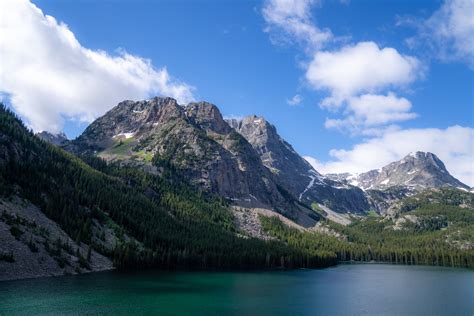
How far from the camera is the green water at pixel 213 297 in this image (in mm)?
70812

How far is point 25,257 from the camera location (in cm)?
9919

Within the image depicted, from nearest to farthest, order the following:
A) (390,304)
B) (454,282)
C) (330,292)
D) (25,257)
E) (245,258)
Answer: (390,304)
(25,257)
(330,292)
(454,282)
(245,258)

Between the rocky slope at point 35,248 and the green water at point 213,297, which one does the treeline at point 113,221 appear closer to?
the rocky slope at point 35,248

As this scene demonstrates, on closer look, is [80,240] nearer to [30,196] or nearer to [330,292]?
[30,196]

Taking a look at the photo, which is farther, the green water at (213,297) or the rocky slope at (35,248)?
the rocky slope at (35,248)

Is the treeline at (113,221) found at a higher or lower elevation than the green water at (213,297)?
higher

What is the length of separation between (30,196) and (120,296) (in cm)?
7554

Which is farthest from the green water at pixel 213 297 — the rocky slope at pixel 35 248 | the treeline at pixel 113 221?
the treeline at pixel 113 221

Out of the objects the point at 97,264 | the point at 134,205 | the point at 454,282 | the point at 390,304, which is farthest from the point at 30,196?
the point at 454,282

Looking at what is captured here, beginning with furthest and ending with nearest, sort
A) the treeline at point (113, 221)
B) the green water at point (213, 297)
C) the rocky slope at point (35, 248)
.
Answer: the treeline at point (113, 221), the rocky slope at point (35, 248), the green water at point (213, 297)

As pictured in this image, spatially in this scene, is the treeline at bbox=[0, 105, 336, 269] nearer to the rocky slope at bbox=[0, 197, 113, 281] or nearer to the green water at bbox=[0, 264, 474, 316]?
the rocky slope at bbox=[0, 197, 113, 281]

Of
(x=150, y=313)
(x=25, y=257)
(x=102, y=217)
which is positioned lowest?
(x=150, y=313)

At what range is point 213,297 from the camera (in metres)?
89.2

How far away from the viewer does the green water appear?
2788 inches
